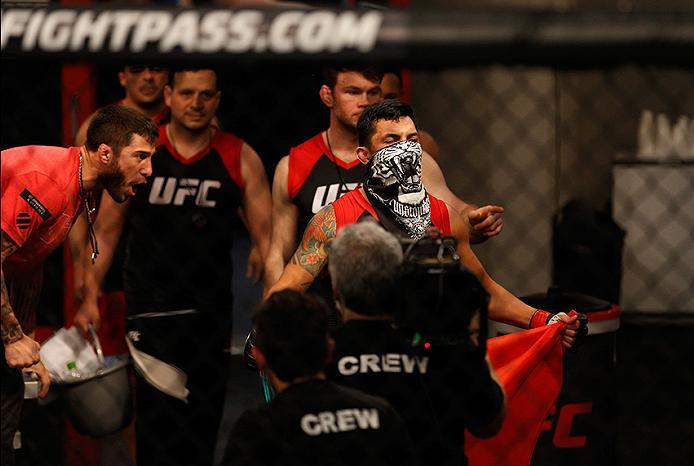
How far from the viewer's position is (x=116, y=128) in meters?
3.22

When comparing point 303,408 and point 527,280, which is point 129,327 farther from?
point 527,280

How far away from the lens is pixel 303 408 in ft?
7.59

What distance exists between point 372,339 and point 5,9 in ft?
3.48

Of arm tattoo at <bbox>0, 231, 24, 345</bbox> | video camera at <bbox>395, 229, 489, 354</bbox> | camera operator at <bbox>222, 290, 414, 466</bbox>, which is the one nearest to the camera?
camera operator at <bbox>222, 290, 414, 466</bbox>

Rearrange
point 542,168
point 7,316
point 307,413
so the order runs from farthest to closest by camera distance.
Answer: point 542,168
point 7,316
point 307,413

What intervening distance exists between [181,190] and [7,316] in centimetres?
141

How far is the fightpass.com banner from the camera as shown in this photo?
242 cm

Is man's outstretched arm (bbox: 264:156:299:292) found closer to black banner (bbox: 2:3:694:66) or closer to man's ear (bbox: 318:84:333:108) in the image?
man's ear (bbox: 318:84:333:108)

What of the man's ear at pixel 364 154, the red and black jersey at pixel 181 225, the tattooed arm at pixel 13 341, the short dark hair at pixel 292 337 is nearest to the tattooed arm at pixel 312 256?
the man's ear at pixel 364 154

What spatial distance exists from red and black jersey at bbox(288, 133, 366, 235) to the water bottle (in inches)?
33.9

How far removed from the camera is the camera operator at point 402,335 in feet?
8.30

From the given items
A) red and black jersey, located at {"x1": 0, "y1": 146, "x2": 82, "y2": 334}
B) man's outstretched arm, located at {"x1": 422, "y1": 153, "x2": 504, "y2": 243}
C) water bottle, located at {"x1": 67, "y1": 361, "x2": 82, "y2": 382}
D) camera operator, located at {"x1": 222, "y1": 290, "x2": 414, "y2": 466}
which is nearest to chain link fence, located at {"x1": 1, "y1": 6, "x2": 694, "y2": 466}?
water bottle, located at {"x1": 67, "y1": 361, "x2": 82, "y2": 382}

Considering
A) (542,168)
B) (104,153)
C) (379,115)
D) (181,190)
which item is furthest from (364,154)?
(542,168)

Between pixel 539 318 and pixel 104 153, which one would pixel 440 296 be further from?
pixel 104 153
